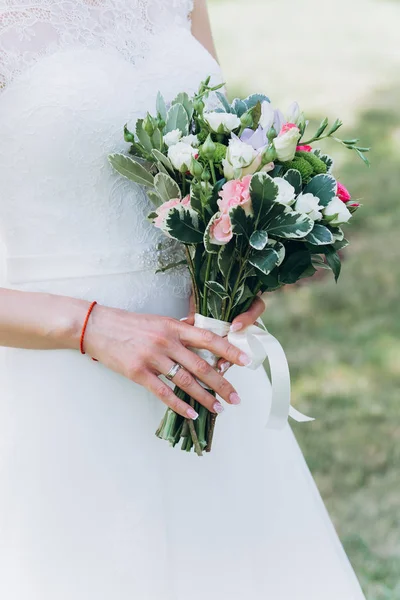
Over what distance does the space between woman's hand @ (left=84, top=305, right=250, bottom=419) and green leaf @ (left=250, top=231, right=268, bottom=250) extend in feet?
0.95

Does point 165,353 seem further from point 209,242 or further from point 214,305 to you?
point 209,242

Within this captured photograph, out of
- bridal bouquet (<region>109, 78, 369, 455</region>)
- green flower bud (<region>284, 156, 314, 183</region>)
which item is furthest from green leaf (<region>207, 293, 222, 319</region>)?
green flower bud (<region>284, 156, 314, 183</region>)

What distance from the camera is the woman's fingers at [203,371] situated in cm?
185

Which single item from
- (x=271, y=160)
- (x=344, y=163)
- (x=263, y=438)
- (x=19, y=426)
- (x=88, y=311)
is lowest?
(x=344, y=163)

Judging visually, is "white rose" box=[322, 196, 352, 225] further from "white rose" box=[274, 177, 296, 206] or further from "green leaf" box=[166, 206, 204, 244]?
"green leaf" box=[166, 206, 204, 244]

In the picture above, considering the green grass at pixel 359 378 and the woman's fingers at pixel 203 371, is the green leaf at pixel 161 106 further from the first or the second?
the green grass at pixel 359 378

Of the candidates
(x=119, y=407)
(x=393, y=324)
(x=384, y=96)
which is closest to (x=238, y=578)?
(x=119, y=407)

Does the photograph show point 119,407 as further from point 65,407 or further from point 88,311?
point 88,311

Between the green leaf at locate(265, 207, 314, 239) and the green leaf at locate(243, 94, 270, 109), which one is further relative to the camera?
the green leaf at locate(243, 94, 270, 109)

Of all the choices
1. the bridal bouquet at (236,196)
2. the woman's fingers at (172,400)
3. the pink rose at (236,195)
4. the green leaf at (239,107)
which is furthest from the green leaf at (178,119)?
the woman's fingers at (172,400)

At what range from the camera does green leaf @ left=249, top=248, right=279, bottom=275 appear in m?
1.65

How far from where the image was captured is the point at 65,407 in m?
1.99

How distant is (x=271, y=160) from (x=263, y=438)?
87 centimetres

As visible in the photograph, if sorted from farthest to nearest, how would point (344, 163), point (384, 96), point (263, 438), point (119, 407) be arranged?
1. point (384, 96)
2. point (344, 163)
3. point (263, 438)
4. point (119, 407)
